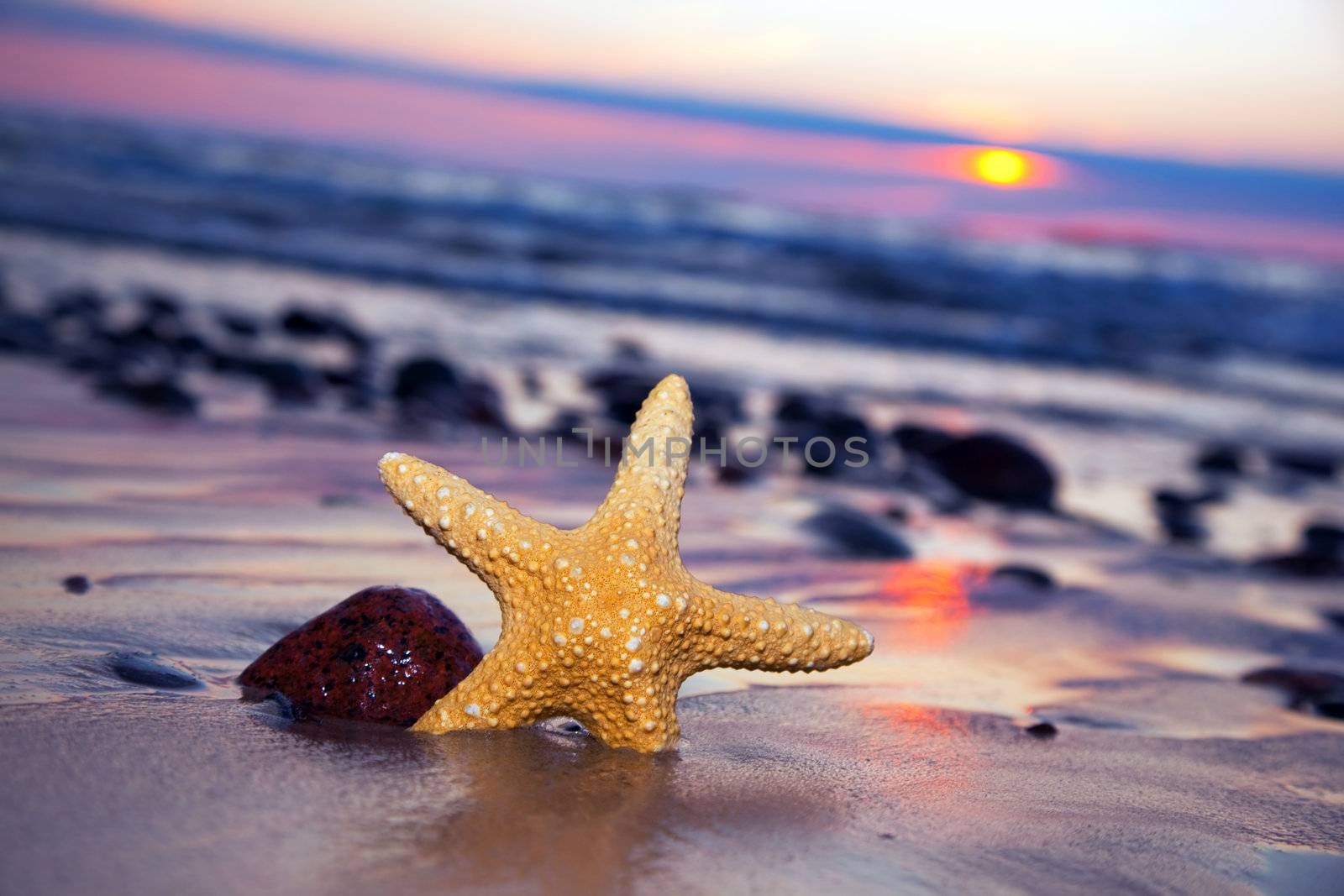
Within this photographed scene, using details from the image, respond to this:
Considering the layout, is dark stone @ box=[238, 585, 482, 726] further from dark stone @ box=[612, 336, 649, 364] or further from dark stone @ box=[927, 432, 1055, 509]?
dark stone @ box=[612, 336, 649, 364]

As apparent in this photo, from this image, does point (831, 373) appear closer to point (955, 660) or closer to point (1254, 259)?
point (955, 660)

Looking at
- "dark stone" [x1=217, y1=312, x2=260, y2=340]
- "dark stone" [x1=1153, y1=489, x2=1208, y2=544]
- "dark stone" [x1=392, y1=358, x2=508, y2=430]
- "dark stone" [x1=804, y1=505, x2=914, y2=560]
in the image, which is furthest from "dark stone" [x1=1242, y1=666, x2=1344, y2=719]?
"dark stone" [x1=217, y1=312, x2=260, y2=340]

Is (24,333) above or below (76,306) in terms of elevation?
below

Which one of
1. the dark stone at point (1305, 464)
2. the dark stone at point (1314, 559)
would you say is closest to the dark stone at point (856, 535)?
the dark stone at point (1314, 559)

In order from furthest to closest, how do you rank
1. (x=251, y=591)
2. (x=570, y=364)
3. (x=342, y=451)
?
(x=570, y=364) → (x=342, y=451) → (x=251, y=591)

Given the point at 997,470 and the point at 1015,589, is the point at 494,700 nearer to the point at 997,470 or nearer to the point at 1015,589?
the point at 1015,589

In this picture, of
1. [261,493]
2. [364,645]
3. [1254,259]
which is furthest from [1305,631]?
[1254,259]

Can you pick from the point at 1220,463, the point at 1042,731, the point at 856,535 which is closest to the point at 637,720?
the point at 1042,731
